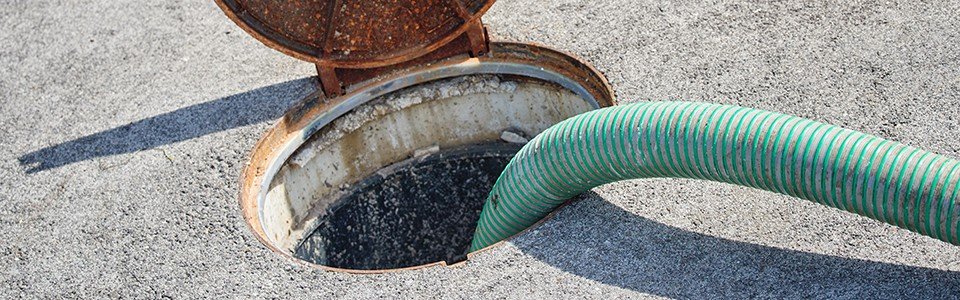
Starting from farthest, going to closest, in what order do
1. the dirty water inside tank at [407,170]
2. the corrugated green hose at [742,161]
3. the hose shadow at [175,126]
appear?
the dirty water inside tank at [407,170], the hose shadow at [175,126], the corrugated green hose at [742,161]

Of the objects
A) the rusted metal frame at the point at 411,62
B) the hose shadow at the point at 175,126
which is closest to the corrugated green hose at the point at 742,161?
the rusted metal frame at the point at 411,62

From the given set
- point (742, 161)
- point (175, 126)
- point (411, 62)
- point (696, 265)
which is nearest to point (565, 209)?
point (696, 265)

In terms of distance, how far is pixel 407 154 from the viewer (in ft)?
22.7

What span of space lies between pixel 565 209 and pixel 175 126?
2.29m

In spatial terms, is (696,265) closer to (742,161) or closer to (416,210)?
(742,161)

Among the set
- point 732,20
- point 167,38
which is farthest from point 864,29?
point 167,38

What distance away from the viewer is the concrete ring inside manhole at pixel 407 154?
6.11 meters

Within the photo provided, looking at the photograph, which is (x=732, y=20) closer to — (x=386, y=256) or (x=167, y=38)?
(x=386, y=256)

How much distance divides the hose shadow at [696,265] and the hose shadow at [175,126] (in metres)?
1.88

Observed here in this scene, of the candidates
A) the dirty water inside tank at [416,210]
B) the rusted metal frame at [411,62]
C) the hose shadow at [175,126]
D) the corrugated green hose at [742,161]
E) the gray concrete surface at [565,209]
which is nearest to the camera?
the corrugated green hose at [742,161]

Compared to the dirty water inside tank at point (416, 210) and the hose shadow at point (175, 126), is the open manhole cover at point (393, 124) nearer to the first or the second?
the dirty water inside tank at point (416, 210)

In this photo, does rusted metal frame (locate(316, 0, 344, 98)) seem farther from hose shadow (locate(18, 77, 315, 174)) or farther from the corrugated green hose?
the corrugated green hose

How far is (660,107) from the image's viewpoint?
465cm

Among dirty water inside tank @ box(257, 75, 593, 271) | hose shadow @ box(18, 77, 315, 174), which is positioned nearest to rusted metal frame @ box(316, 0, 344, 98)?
hose shadow @ box(18, 77, 315, 174)
